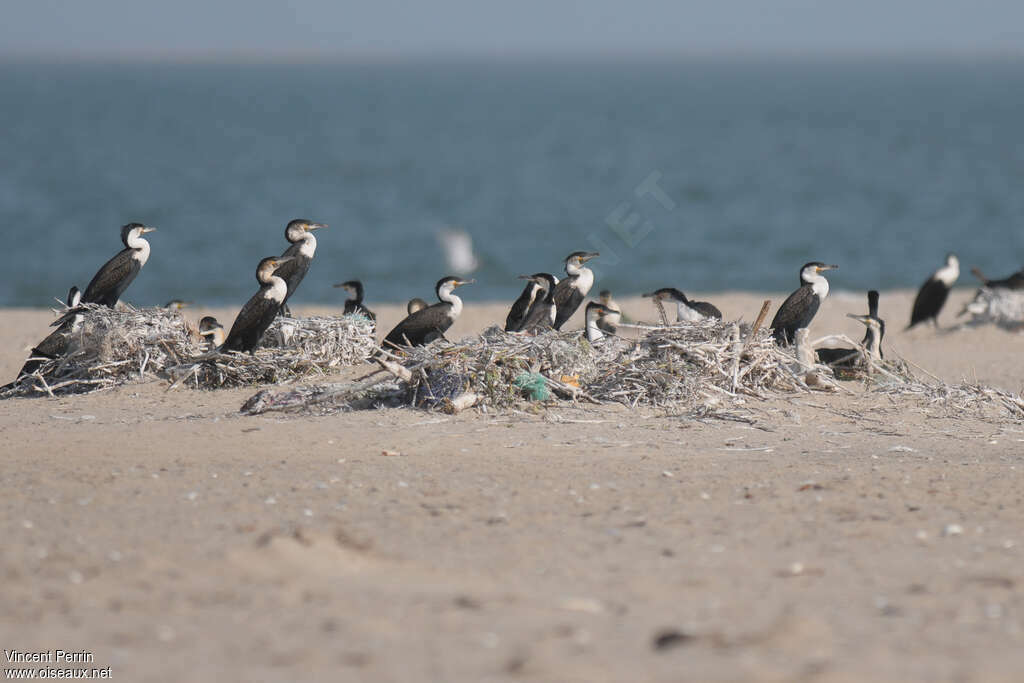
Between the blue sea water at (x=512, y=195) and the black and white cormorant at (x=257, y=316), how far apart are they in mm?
3627

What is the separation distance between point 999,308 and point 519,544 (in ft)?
32.8

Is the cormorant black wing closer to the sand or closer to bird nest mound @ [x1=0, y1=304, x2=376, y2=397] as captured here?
bird nest mound @ [x1=0, y1=304, x2=376, y2=397]

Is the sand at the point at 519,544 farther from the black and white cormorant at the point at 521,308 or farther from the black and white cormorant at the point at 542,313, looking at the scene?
the black and white cormorant at the point at 521,308

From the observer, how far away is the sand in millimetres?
4137

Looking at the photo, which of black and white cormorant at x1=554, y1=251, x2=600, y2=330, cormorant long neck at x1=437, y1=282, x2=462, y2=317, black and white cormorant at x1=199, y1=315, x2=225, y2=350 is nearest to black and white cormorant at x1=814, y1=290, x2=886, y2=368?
black and white cormorant at x1=554, y1=251, x2=600, y2=330

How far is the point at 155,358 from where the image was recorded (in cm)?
946

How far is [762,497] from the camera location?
6.17 m

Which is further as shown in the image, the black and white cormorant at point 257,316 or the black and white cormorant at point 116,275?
the black and white cormorant at point 116,275

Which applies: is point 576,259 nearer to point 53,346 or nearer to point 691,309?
point 691,309

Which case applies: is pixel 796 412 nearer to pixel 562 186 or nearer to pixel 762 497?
pixel 762 497

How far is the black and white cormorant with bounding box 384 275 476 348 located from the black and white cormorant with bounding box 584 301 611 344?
108 centimetres

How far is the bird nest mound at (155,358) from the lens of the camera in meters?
9.30

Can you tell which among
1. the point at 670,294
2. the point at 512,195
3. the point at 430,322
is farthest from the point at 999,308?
the point at 512,195

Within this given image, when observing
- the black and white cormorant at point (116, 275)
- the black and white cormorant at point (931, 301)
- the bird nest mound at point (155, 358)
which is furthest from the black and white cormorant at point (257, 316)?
the black and white cormorant at point (931, 301)
